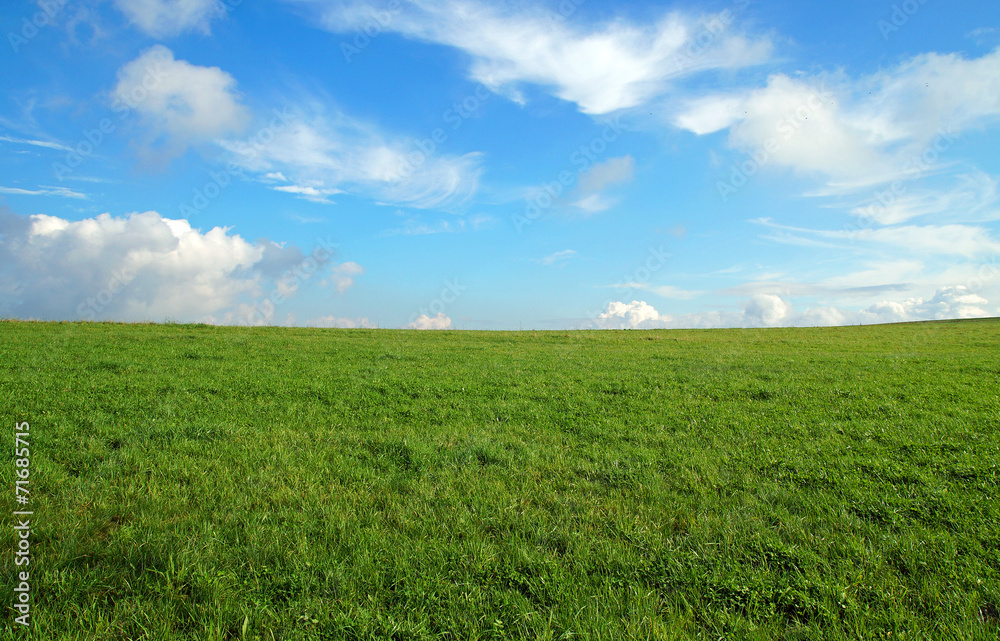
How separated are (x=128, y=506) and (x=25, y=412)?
6863 millimetres

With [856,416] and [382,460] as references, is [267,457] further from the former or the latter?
[856,416]

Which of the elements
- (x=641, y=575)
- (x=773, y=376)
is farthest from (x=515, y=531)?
(x=773, y=376)

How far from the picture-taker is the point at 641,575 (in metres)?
5.12

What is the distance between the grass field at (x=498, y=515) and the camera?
14.7 ft

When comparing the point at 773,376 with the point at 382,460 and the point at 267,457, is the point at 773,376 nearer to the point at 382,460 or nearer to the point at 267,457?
the point at 382,460

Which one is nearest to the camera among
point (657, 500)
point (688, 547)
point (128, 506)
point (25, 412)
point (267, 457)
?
point (688, 547)

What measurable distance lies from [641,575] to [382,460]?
Answer: 485cm

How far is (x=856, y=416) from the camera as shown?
460 inches

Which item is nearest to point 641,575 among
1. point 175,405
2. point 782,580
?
point 782,580

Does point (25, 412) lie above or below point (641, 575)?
above

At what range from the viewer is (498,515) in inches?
249

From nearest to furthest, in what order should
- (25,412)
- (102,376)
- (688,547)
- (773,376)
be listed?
(688,547) → (25,412) → (102,376) → (773,376)

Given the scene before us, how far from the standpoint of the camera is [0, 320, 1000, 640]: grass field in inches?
176

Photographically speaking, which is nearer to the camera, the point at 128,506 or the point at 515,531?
the point at 515,531
